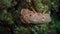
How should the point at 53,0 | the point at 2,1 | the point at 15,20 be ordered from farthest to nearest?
the point at 53,0
the point at 15,20
the point at 2,1

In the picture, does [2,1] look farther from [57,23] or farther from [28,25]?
[57,23]

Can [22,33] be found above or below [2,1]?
below

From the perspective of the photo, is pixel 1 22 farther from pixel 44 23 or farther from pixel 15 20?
pixel 44 23

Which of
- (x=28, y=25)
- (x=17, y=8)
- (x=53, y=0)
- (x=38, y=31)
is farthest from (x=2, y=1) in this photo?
(x=53, y=0)

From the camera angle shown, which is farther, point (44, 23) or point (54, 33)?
point (54, 33)

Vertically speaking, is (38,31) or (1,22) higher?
(1,22)

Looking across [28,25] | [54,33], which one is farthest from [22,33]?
[54,33]

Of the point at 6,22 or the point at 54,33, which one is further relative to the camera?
the point at 54,33

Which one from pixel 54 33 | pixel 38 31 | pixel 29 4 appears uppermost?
pixel 29 4

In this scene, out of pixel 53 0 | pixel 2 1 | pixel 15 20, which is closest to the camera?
pixel 2 1
